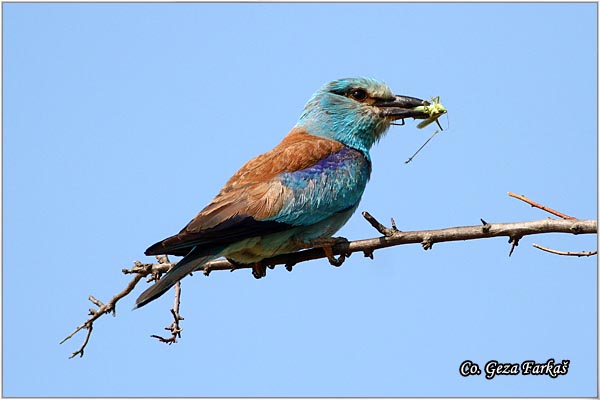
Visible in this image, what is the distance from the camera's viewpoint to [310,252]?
4699 millimetres

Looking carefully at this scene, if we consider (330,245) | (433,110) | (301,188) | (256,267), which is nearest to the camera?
(330,245)

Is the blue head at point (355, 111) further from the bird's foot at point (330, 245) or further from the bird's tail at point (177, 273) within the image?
the bird's tail at point (177, 273)

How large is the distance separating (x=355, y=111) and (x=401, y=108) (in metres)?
0.32

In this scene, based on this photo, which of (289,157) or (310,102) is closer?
(289,157)

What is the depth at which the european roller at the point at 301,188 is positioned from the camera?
4.23 metres

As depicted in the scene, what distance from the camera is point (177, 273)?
4.10m

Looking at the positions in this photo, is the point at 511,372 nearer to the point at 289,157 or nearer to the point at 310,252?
the point at 310,252

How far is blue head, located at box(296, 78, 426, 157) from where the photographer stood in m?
5.34

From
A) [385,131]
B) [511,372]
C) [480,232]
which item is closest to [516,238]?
[480,232]

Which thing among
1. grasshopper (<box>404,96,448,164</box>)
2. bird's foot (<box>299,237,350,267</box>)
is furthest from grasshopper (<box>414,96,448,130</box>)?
bird's foot (<box>299,237,350,267</box>)

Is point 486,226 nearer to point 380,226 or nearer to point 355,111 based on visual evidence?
point 380,226

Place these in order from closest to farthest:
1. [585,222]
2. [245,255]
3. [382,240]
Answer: [585,222] < [382,240] < [245,255]

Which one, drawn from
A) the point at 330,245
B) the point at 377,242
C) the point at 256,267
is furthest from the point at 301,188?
the point at 377,242

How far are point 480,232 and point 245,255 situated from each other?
4.87 ft
